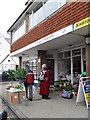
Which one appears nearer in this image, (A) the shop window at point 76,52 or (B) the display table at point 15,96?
(B) the display table at point 15,96

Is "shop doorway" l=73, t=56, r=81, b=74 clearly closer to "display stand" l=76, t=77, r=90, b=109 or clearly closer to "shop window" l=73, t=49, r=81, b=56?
"shop window" l=73, t=49, r=81, b=56

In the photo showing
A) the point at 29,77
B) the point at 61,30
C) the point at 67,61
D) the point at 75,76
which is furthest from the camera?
the point at 67,61

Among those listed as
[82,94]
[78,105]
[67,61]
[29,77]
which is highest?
[67,61]

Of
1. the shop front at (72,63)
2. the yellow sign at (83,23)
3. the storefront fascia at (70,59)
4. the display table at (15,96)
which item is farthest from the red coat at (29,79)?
the yellow sign at (83,23)

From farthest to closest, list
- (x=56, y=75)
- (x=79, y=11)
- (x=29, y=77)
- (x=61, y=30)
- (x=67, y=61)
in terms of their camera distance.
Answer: (x=56, y=75), (x=67, y=61), (x=29, y=77), (x=61, y=30), (x=79, y=11)

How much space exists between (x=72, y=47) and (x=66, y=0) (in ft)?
11.0

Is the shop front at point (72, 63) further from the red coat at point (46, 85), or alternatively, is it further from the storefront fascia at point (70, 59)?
the red coat at point (46, 85)

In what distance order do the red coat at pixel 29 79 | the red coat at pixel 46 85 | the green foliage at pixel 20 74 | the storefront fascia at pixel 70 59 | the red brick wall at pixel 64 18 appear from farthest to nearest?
the storefront fascia at pixel 70 59, the red coat at pixel 46 85, the red coat at pixel 29 79, the green foliage at pixel 20 74, the red brick wall at pixel 64 18

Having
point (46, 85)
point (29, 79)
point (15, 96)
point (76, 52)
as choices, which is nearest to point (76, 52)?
point (76, 52)

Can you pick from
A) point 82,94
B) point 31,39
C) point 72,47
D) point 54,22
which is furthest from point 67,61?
point 82,94

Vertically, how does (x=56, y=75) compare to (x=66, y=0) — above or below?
below

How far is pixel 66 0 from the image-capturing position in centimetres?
750

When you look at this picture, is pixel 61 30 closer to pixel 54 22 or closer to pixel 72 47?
pixel 54 22

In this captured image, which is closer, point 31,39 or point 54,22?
point 54,22
